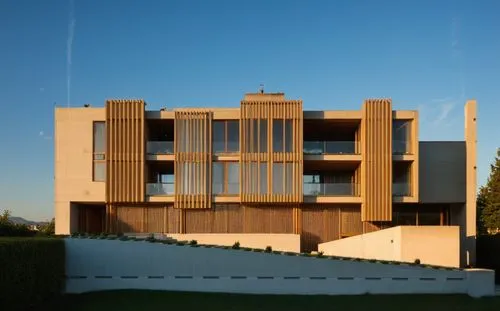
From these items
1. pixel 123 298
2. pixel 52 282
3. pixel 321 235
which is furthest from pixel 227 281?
pixel 321 235

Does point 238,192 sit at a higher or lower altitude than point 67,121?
lower

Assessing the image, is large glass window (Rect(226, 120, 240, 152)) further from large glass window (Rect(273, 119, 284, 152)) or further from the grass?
the grass

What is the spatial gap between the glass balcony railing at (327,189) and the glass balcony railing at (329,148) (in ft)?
6.74

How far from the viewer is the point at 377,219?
88.1ft

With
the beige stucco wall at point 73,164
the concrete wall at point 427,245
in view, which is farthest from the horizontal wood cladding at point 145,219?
the concrete wall at point 427,245

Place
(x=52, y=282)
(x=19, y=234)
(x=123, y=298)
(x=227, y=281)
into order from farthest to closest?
(x=19, y=234) → (x=227, y=281) → (x=123, y=298) → (x=52, y=282)

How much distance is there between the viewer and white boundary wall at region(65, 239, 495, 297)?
17016 mm

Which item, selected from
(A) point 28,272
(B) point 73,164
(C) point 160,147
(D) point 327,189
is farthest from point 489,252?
(B) point 73,164

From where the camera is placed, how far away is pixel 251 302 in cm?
1595

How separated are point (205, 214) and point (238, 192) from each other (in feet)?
8.23

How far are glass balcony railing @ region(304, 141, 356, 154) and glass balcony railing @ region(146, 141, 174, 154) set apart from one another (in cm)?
849

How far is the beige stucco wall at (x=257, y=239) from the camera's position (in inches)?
1024

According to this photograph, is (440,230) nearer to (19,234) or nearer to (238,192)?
(238,192)

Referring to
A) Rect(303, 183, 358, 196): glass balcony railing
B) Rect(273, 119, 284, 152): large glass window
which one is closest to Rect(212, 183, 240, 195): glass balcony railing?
Rect(273, 119, 284, 152): large glass window
